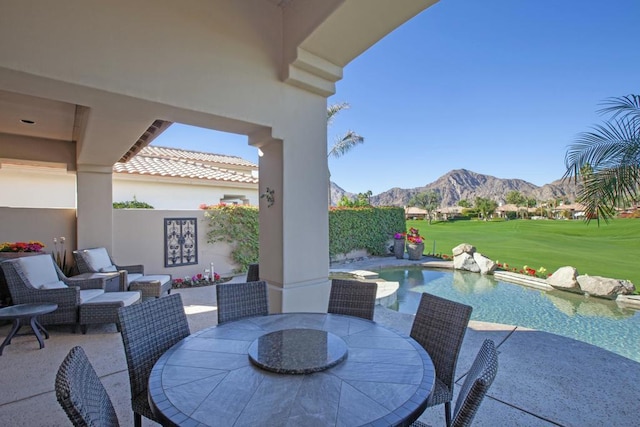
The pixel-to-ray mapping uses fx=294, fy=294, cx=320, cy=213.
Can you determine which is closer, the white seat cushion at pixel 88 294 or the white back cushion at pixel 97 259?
the white seat cushion at pixel 88 294

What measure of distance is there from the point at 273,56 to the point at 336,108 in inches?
473

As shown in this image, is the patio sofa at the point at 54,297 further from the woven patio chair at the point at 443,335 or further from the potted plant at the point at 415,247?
the potted plant at the point at 415,247

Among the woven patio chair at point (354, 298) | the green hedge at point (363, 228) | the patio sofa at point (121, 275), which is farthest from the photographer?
the green hedge at point (363, 228)

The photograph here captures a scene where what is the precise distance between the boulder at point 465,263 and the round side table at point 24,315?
446 inches

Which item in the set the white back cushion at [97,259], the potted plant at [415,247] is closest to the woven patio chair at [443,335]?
the white back cushion at [97,259]

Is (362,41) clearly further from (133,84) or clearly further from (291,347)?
(291,347)

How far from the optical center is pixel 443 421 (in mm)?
2480

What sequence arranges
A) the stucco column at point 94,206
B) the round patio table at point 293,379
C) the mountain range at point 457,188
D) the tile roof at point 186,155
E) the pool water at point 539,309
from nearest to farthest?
1. the round patio table at point 293,379
2. the pool water at point 539,309
3. the stucco column at point 94,206
4. the tile roof at point 186,155
5. the mountain range at point 457,188

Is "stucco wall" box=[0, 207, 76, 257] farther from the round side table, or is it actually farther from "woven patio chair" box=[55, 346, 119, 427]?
"woven patio chair" box=[55, 346, 119, 427]

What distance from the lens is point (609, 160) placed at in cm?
532

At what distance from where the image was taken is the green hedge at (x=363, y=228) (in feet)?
40.2

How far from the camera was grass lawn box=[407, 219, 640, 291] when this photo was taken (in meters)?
11.2

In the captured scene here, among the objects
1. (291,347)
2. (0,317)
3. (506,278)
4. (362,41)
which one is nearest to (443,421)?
(291,347)

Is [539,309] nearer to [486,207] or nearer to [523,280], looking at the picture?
[523,280]
